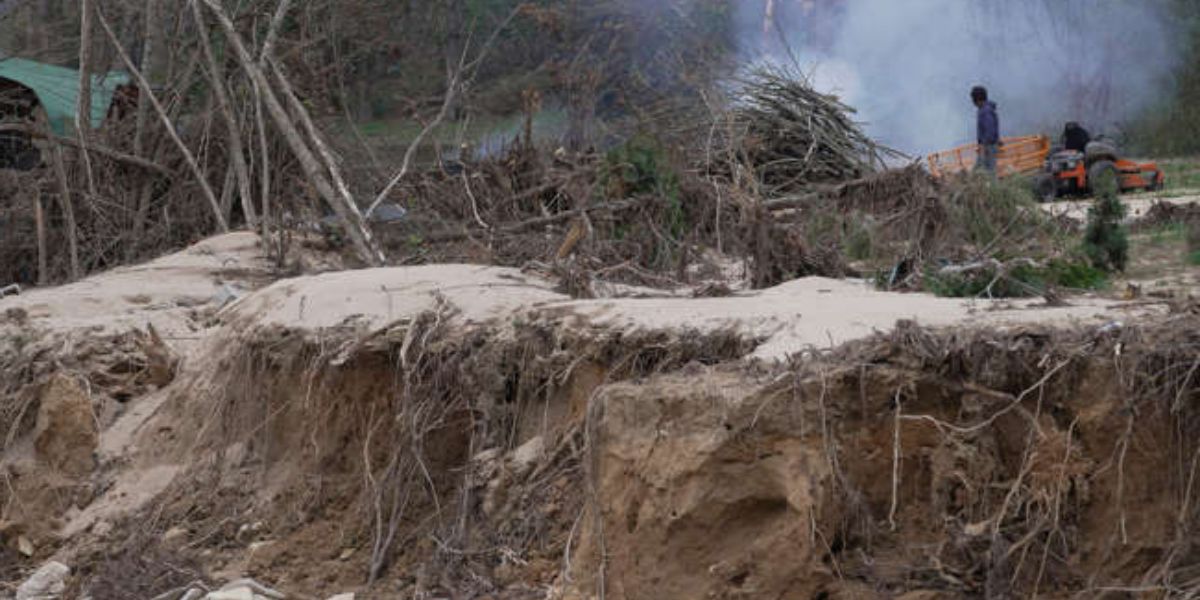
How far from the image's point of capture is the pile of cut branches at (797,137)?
12367 millimetres

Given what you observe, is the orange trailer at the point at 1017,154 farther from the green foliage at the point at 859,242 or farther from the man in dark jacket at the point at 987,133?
the green foliage at the point at 859,242

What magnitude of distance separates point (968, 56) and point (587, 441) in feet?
51.6

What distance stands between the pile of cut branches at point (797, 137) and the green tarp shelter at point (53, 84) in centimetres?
541

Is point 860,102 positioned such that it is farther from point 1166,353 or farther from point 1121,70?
point 1166,353

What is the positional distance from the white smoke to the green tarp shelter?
24.3ft

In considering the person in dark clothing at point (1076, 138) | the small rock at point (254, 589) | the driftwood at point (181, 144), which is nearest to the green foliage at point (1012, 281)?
the small rock at point (254, 589)

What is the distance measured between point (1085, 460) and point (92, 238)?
859 centimetres

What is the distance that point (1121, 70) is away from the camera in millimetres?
19578

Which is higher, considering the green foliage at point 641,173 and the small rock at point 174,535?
the green foliage at point 641,173

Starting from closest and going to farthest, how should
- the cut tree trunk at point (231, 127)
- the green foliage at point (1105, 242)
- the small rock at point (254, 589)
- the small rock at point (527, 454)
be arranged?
the small rock at point (527, 454) → the small rock at point (254, 589) → the green foliage at point (1105, 242) → the cut tree trunk at point (231, 127)

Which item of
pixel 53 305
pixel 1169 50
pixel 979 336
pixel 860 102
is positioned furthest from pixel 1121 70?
pixel 979 336

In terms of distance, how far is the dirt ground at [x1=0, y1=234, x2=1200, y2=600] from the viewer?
192 inches

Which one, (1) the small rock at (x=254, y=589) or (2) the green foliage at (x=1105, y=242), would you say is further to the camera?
(2) the green foliage at (x=1105, y=242)

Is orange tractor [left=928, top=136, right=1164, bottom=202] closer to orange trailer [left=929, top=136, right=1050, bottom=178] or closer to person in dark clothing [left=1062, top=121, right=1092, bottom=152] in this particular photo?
orange trailer [left=929, top=136, right=1050, bottom=178]
